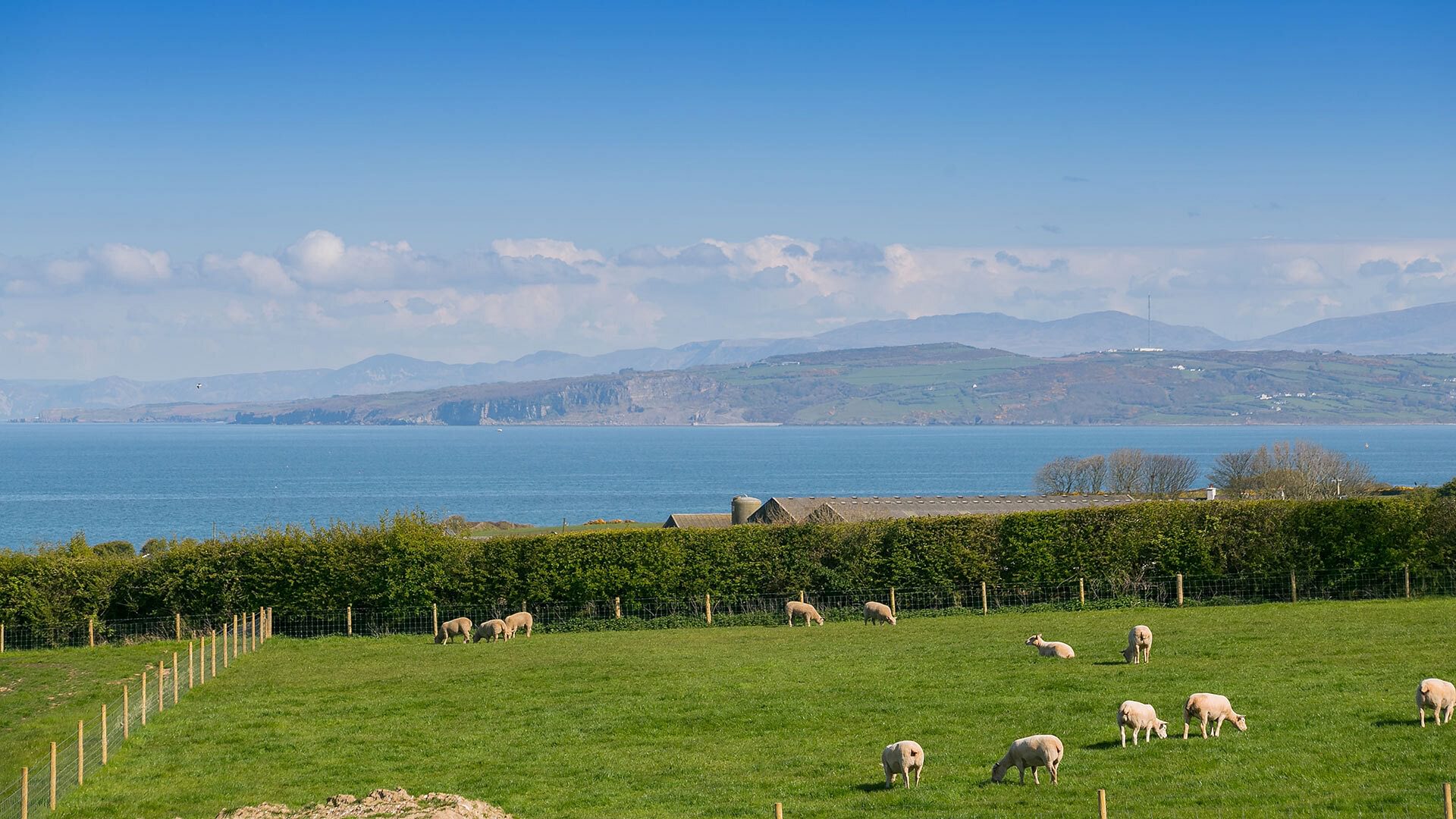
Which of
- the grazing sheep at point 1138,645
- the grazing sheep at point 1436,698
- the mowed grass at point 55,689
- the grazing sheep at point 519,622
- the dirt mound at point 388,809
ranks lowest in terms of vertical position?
the mowed grass at point 55,689

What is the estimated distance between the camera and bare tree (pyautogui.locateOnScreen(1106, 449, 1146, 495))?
344 feet

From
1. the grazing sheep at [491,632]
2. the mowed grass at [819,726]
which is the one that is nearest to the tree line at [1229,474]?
the mowed grass at [819,726]

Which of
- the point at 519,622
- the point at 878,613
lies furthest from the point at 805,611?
the point at 519,622

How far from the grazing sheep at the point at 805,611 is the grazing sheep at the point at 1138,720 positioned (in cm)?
1949

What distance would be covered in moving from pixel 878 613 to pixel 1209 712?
1925cm

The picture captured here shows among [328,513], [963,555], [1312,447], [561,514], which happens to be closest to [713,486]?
[561,514]

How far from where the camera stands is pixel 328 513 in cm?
12900

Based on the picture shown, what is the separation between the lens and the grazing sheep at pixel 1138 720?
18.7 meters

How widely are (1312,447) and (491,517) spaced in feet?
238

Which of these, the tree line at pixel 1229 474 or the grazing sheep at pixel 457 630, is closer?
the grazing sheep at pixel 457 630

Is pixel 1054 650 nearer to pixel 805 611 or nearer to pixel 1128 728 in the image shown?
pixel 1128 728

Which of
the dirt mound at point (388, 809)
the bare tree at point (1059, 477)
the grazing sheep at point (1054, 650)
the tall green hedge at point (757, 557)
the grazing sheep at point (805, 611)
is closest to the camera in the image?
the dirt mound at point (388, 809)

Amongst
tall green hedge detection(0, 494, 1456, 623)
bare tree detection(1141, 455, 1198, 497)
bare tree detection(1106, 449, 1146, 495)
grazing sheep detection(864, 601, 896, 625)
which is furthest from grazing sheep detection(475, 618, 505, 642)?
bare tree detection(1141, 455, 1198, 497)

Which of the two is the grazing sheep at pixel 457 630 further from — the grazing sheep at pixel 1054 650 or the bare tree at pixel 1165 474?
the bare tree at pixel 1165 474
